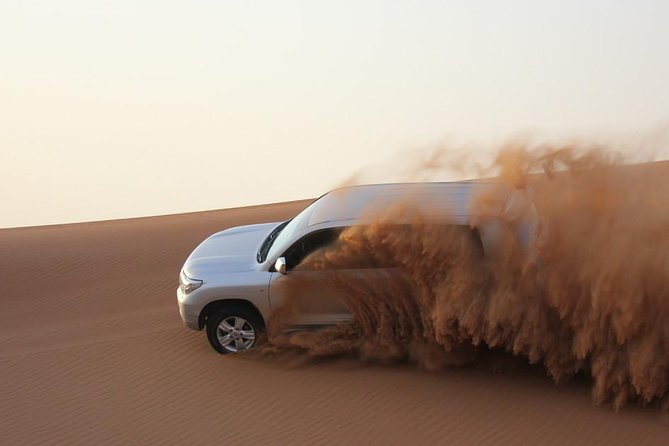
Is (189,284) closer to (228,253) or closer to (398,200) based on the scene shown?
(228,253)

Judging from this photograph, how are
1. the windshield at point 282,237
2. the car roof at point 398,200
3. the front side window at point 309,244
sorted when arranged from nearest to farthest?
the car roof at point 398,200 → the front side window at point 309,244 → the windshield at point 282,237

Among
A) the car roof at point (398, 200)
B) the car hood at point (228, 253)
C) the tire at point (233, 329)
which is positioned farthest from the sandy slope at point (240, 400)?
the car roof at point (398, 200)

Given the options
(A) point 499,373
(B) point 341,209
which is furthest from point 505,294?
(B) point 341,209

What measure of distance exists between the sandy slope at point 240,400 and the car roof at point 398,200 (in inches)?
65.4

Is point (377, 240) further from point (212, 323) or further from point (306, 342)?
point (212, 323)

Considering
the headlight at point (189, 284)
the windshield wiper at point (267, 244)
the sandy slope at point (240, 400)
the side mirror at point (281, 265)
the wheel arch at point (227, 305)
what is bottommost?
the sandy slope at point (240, 400)

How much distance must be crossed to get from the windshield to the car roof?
12 cm

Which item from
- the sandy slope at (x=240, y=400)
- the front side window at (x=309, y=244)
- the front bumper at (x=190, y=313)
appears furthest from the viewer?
the front bumper at (x=190, y=313)

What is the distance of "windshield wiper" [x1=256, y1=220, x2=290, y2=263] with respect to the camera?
9.05 m

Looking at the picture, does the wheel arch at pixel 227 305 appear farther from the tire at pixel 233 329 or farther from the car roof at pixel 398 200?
the car roof at pixel 398 200

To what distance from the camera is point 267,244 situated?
9352 millimetres

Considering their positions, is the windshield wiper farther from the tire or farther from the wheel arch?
the tire

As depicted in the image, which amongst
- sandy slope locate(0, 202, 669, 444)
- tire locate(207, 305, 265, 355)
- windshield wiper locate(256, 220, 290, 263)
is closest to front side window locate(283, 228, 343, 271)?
windshield wiper locate(256, 220, 290, 263)

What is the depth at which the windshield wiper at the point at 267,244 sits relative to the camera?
9.05 metres
